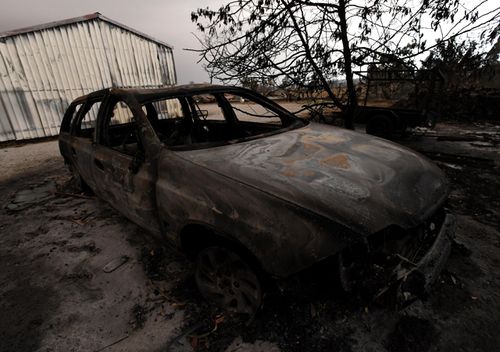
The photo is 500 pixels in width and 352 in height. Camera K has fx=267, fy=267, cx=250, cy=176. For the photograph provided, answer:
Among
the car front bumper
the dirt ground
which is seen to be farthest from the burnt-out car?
the dirt ground

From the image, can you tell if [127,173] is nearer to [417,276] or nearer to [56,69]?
[417,276]

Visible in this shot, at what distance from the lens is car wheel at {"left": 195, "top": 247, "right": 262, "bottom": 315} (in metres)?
1.78

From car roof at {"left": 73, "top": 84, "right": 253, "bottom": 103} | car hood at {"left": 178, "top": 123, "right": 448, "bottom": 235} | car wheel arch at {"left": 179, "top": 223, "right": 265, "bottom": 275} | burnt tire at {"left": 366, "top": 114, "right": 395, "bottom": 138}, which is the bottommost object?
burnt tire at {"left": 366, "top": 114, "right": 395, "bottom": 138}

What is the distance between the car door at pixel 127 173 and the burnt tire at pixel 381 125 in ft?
22.6

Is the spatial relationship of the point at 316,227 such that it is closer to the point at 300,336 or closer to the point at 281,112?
the point at 300,336

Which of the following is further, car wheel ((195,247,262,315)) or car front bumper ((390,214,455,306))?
car wheel ((195,247,262,315))

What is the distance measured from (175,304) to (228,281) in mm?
548

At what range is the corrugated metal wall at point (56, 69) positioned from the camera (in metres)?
7.92

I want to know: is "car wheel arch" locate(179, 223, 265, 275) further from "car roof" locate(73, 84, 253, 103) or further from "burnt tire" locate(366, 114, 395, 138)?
"burnt tire" locate(366, 114, 395, 138)

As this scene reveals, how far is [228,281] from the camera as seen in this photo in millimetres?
1924

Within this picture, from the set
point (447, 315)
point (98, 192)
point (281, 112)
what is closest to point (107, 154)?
point (98, 192)

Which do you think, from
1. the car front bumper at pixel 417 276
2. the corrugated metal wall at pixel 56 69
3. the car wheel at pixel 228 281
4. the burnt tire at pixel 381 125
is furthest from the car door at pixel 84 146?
the burnt tire at pixel 381 125

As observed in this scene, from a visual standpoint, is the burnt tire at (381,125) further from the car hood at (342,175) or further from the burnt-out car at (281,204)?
the car hood at (342,175)

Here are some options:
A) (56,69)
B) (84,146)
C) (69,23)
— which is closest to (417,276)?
(84,146)
